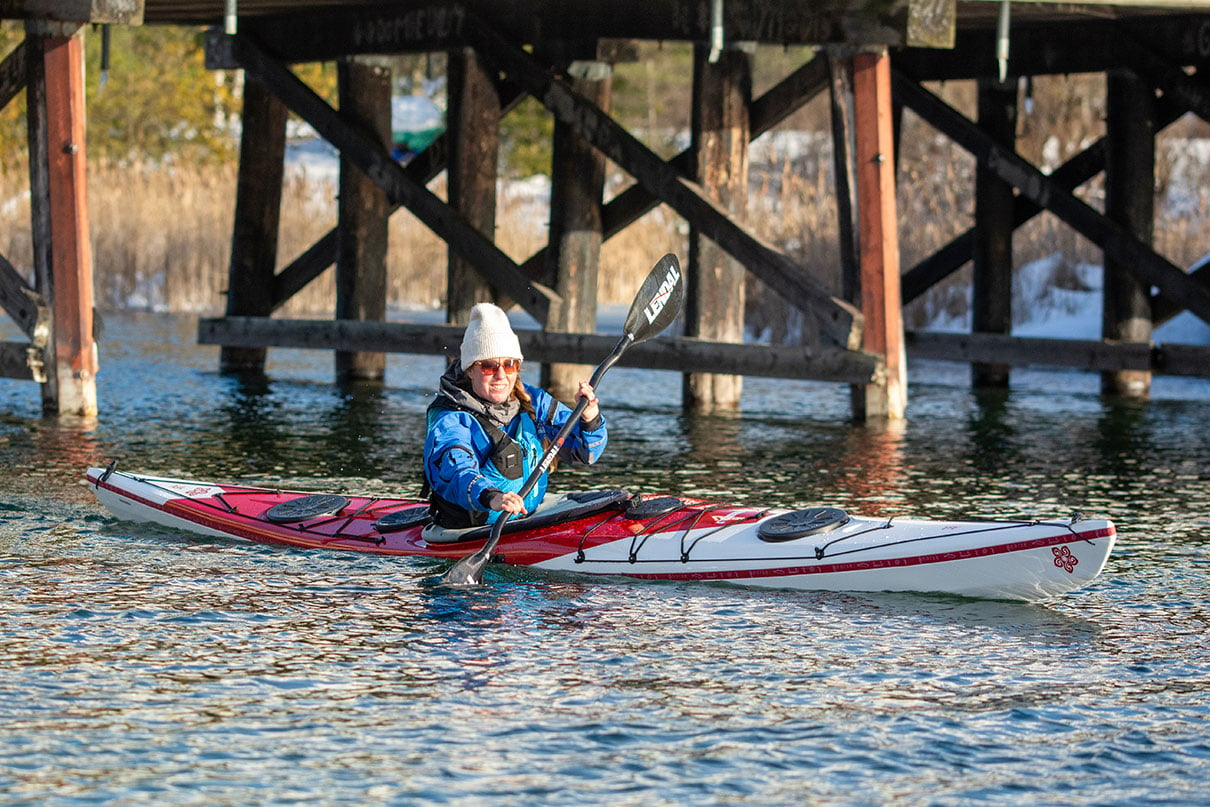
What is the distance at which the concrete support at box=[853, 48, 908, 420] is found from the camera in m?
10.2

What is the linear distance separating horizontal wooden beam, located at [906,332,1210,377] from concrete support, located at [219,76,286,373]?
186 inches

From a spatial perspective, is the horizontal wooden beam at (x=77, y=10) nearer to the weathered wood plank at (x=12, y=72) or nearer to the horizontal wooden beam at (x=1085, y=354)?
the weathered wood plank at (x=12, y=72)

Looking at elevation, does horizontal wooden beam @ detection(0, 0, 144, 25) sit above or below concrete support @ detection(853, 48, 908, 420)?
above

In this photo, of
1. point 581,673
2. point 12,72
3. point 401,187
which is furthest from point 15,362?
point 581,673

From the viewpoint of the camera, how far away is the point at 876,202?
1027 cm

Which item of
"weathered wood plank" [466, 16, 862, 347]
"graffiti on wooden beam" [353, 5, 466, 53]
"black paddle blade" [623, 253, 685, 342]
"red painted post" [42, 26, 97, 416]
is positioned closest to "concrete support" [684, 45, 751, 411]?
"weathered wood plank" [466, 16, 862, 347]

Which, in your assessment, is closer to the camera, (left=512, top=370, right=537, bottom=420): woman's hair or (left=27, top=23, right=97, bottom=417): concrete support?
(left=512, top=370, right=537, bottom=420): woman's hair

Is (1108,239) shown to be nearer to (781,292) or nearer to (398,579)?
(781,292)

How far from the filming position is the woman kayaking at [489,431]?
6.59m

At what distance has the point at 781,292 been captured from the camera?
1060 cm

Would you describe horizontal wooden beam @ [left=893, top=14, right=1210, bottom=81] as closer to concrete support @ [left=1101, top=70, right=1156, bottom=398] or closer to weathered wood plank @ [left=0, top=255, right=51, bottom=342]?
concrete support @ [left=1101, top=70, right=1156, bottom=398]

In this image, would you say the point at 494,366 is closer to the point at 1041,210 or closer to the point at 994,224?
the point at 1041,210

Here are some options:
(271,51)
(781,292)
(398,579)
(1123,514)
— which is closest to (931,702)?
(398,579)

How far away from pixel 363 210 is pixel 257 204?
3.38 ft
